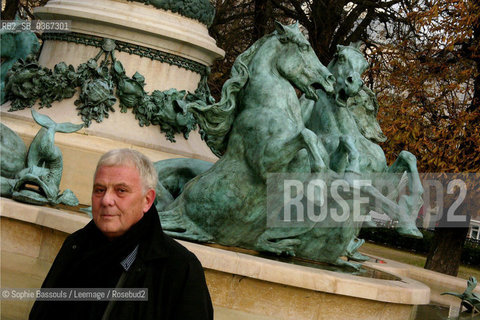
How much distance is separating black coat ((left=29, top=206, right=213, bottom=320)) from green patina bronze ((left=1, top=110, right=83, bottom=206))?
4.02m

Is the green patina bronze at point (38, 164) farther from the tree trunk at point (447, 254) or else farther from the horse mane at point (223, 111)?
the tree trunk at point (447, 254)

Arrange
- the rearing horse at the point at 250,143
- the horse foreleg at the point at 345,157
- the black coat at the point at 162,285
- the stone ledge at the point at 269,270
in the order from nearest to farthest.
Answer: the black coat at the point at 162,285
the stone ledge at the point at 269,270
the horse foreleg at the point at 345,157
the rearing horse at the point at 250,143

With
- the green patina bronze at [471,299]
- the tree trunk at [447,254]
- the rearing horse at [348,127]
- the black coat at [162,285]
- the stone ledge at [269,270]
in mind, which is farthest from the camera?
the tree trunk at [447,254]

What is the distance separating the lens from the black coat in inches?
120

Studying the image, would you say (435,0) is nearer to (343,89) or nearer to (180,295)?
(343,89)

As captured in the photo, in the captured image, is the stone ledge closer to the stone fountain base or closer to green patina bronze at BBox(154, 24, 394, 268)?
the stone fountain base

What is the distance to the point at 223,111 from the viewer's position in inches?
275

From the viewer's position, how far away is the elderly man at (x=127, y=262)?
306cm

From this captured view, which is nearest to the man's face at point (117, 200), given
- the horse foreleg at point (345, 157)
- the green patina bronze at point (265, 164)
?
the green patina bronze at point (265, 164)

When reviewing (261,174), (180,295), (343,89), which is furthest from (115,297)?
(343,89)

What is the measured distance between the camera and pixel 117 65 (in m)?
8.64

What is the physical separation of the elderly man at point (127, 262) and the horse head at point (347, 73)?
15.0 ft

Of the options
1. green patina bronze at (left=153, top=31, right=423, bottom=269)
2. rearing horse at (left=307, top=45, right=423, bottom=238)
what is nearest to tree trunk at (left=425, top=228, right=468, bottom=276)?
rearing horse at (left=307, top=45, right=423, bottom=238)

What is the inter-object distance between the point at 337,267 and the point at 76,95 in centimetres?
332
